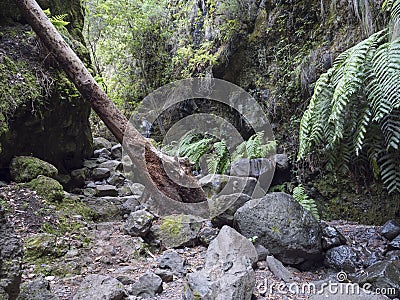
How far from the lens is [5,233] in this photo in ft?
4.64

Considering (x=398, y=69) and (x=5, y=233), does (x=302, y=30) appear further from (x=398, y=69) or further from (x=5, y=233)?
(x=5, y=233)

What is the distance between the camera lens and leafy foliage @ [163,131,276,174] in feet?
14.0

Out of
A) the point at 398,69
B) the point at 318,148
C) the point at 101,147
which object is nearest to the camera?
the point at 398,69

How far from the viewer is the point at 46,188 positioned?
3.16 m

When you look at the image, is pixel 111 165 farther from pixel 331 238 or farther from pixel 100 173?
pixel 331 238

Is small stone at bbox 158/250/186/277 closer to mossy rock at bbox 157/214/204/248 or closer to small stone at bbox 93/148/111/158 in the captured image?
mossy rock at bbox 157/214/204/248

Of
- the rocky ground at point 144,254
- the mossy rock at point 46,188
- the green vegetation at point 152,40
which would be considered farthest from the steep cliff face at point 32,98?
the green vegetation at point 152,40

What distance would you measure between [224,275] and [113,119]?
93.0 inches

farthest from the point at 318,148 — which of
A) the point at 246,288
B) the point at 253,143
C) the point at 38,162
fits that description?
the point at 38,162

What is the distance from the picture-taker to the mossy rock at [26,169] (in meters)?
3.34

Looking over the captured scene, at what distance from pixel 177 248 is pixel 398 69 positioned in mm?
2365

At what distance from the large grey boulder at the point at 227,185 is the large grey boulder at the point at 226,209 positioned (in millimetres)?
596
